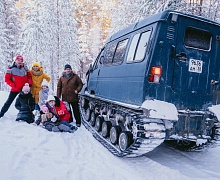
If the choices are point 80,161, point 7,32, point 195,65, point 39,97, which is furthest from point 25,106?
point 7,32

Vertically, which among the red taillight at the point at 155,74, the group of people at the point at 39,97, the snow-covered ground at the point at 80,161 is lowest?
the snow-covered ground at the point at 80,161

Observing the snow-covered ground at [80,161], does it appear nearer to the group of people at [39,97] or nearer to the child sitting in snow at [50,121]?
the child sitting in snow at [50,121]

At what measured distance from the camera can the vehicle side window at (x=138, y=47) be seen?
4524mm

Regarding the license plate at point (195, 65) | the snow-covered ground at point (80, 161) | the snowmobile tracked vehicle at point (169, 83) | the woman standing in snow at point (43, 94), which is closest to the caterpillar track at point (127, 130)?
the snowmobile tracked vehicle at point (169, 83)

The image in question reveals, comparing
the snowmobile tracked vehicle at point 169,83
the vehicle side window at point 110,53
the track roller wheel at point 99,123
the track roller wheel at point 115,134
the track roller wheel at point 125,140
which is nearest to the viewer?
the snowmobile tracked vehicle at point 169,83

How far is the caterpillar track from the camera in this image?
407 cm

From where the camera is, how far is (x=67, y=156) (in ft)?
14.5

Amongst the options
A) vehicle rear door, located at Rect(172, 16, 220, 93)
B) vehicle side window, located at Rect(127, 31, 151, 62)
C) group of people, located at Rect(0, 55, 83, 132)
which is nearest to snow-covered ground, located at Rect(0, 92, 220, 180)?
group of people, located at Rect(0, 55, 83, 132)

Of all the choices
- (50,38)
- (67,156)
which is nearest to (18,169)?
(67,156)

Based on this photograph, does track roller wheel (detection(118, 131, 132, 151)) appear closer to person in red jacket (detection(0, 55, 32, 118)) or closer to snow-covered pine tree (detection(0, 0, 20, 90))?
person in red jacket (detection(0, 55, 32, 118))

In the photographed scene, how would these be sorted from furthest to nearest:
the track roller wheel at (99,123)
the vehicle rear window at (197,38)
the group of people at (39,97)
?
1. the track roller wheel at (99,123)
2. the group of people at (39,97)
3. the vehicle rear window at (197,38)

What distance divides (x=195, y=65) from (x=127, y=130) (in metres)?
1.92

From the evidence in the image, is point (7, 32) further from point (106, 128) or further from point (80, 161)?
point (80, 161)

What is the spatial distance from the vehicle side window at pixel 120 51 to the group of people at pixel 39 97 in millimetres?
2204
